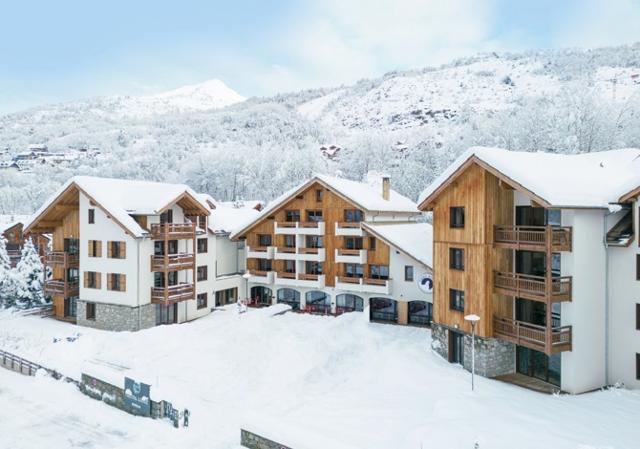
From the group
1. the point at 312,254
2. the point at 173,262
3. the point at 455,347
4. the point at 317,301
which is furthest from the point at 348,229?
the point at 455,347

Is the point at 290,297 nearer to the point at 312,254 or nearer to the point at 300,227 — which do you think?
the point at 312,254

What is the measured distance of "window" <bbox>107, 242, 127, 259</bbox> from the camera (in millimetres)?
33781

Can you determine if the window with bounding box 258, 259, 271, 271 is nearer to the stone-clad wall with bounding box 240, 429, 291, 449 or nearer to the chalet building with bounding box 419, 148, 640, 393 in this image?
the chalet building with bounding box 419, 148, 640, 393

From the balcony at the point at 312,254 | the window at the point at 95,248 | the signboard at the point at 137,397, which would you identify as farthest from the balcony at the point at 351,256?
the signboard at the point at 137,397

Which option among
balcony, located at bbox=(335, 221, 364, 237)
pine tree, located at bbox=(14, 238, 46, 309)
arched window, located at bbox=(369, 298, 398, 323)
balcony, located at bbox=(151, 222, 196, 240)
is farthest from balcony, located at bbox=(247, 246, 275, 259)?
pine tree, located at bbox=(14, 238, 46, 309)

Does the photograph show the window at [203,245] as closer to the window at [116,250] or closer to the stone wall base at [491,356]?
the window at [116,250]

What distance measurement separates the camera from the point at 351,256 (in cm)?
3522

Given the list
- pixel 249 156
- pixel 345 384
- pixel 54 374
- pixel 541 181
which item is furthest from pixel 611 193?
pixel 249 156

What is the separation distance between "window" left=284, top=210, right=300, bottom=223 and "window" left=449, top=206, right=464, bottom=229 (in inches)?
617

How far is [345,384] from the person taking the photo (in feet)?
75.2

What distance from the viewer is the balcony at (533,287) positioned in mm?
21062

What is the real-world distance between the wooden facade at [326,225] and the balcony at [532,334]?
12.0 m

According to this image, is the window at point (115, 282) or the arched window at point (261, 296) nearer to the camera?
the window at point (115, 282)

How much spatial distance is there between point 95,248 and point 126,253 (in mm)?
3170
